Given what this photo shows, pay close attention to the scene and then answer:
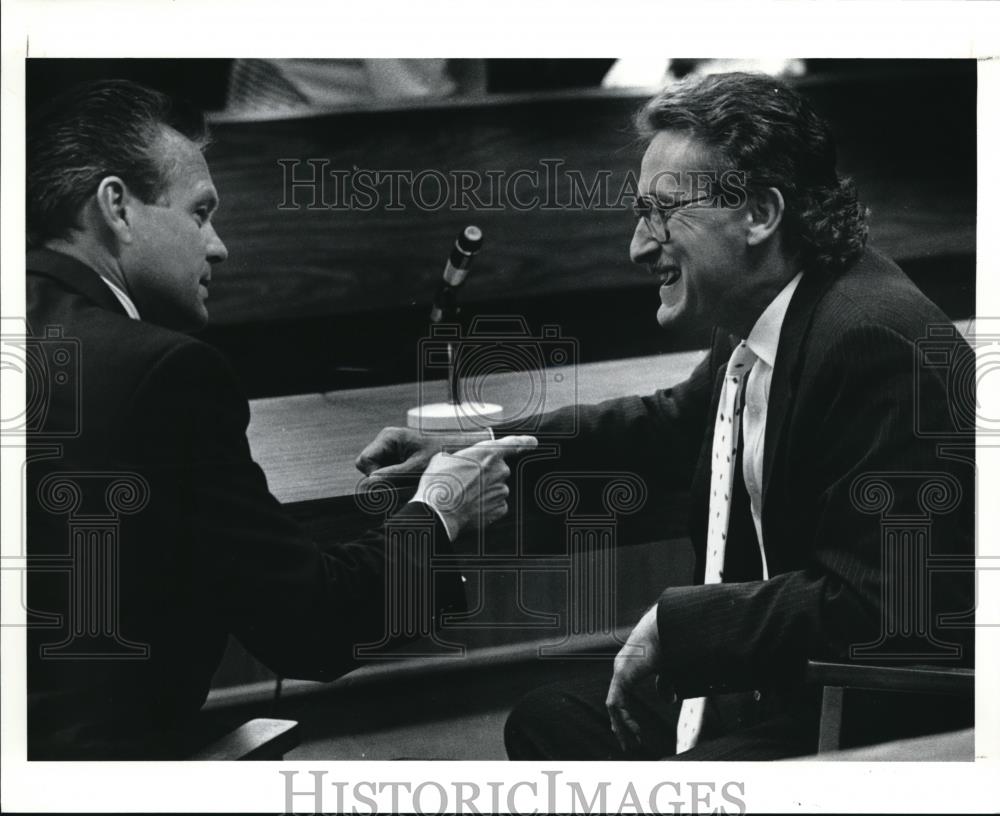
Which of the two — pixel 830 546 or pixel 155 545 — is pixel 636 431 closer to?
pixel 830 546

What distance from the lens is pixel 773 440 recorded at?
321cm

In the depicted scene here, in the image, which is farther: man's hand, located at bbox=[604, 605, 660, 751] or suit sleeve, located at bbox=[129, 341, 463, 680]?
man's hand, located at bbox=[604, 605, 660, 751]

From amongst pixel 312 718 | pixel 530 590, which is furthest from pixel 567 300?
pixel 312 718

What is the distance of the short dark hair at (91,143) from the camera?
3.19 meters

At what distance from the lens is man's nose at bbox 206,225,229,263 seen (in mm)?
3236

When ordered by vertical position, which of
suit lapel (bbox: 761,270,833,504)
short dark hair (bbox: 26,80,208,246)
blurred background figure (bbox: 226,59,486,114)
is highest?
blurred background figure (bbox: 226,59,486,114)

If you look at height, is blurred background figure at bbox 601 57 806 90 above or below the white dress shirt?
above

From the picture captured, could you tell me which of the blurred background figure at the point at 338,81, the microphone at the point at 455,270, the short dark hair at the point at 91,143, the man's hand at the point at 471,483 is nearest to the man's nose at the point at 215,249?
the short dark hair at the point at 91,143

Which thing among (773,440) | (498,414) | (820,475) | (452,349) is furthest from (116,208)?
(820,475)

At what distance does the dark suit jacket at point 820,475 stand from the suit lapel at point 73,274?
44.9 inches

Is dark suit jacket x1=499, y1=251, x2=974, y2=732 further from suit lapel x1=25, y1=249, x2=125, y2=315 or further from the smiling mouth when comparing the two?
suit lapel x1=25, y1=249, x2=125, y2=315

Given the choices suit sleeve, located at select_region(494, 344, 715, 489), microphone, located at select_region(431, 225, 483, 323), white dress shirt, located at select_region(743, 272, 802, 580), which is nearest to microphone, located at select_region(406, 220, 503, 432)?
microphone, located at select_region(431, 225, 483, 323)

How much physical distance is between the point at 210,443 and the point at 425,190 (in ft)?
2.75

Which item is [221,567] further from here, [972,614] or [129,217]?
[972,614]
